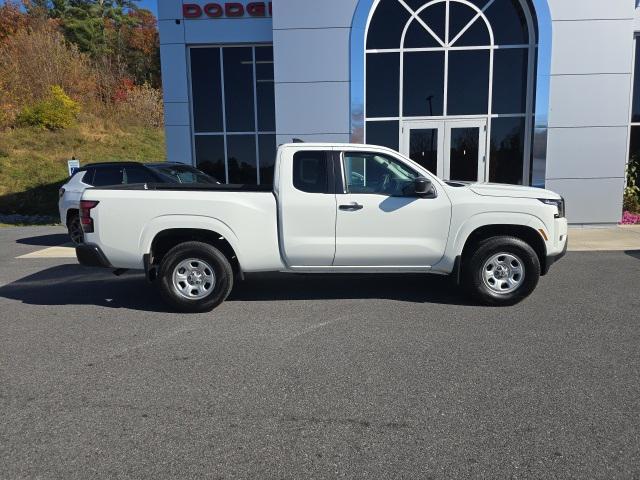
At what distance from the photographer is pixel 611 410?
3.25 meters

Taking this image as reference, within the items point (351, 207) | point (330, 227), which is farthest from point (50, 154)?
point (351, 207)

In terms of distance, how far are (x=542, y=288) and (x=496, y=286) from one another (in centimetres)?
125

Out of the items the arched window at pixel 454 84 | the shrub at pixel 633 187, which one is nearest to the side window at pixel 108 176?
the arched window at pixel 454 84

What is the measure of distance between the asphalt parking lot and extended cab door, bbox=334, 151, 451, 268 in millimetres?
640

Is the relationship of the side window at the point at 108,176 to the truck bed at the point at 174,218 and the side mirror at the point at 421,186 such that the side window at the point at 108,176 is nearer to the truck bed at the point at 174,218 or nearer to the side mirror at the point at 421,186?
the truck bed at the point at 174,218

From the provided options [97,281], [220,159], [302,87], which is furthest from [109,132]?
[97,281]

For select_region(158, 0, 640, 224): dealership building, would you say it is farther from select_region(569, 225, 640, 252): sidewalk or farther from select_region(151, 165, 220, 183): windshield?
select_region(151, 165, 220, 183): windshield

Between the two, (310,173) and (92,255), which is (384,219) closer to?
(310,173)

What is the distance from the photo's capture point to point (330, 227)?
5.58 m

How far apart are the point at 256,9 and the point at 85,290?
10.2 metres

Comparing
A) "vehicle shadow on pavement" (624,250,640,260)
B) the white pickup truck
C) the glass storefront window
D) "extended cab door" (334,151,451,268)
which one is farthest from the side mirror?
the glass storefront window

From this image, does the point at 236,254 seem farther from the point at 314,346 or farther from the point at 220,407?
the point at 220,407

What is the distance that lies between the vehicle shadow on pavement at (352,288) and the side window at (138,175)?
377 centimetres

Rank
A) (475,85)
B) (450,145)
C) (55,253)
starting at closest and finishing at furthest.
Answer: (55,253) < (475,85) < (450,145)
